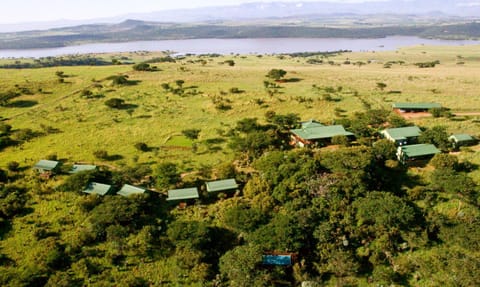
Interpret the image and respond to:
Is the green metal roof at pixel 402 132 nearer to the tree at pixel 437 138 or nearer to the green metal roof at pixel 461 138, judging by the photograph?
the tree at pixel 437 138

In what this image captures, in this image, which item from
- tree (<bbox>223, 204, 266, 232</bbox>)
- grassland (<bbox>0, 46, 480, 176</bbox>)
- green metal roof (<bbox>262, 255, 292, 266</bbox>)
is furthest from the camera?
grassland (<bbox>0, 46, 480, 176</bbox>)

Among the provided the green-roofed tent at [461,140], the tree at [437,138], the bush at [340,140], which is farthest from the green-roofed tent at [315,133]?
the green-roofed tent at [461,140]

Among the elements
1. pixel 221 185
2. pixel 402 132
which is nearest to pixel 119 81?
pixel 221 185

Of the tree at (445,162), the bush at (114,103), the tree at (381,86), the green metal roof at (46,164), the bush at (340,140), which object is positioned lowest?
the green metal roof at (46,164)

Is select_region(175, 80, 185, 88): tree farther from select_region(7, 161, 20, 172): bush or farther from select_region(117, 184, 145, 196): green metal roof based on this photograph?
select_region(117, 184, 145, 196): green metal roof

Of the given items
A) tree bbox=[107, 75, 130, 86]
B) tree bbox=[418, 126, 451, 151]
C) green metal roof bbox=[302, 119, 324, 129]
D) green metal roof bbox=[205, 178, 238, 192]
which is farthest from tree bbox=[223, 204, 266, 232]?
tree bbox=[107, 75, 130, 86]

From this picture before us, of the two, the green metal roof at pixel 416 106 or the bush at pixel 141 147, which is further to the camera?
the green metal roof at pixel 416 106
